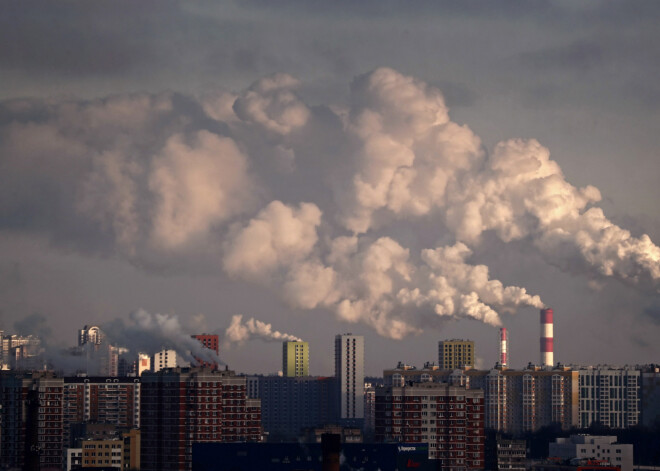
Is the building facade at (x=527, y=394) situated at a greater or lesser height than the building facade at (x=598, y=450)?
greater

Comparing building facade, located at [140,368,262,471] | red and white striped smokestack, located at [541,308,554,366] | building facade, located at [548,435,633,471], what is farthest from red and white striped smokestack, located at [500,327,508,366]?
building facade, located at [140,368,262,471]

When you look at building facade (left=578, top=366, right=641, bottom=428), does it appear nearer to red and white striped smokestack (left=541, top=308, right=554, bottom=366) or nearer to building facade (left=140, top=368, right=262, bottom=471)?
red and white striped smokestack (left=541, top=308, right=554, bottom=366)

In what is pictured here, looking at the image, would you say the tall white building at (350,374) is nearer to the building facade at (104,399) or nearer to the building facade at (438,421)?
the building facade at (104,399)

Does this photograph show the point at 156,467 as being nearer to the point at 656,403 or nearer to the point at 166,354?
the point at 166,354

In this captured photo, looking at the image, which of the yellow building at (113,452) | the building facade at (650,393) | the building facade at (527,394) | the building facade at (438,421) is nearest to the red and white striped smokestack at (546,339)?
the building facade at (527,394)

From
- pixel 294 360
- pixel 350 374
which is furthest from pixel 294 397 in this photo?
pixel 294 360

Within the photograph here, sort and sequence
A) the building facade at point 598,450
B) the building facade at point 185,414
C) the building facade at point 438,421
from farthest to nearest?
the building facade at point 598,450 < the building facade at point 185,414 < the building facade at point 438,421

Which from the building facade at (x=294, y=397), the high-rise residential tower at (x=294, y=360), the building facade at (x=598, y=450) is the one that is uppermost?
the high-rise residential tower at (x=294, y=360)
